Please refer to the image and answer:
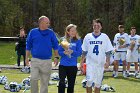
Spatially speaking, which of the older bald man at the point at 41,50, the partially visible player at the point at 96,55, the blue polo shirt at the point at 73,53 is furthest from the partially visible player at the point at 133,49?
the older bald man at the point at 41,50

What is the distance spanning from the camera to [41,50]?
32.4ft

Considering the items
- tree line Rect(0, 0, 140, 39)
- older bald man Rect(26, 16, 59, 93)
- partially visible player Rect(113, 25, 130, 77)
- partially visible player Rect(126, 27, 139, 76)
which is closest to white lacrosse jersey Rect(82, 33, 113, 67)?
older bald man Rect(26, 16, 59, 93)

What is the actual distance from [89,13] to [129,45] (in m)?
35.3

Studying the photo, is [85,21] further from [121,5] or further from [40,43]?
[40,43]

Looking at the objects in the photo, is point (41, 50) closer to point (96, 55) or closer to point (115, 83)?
point (96, 55)

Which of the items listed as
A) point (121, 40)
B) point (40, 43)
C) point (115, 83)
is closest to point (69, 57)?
point (40, 43)

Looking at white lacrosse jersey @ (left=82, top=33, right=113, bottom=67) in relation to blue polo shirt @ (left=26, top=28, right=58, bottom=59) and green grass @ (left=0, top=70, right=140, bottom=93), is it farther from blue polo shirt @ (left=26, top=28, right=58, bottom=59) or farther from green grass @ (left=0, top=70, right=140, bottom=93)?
green grass @ (left=0, top=70, right=140, bottom=93)

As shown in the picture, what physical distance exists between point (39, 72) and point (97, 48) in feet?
4.91

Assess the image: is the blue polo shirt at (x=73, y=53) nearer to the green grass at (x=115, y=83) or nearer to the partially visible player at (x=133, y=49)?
the green grass at (x=115, y=83)

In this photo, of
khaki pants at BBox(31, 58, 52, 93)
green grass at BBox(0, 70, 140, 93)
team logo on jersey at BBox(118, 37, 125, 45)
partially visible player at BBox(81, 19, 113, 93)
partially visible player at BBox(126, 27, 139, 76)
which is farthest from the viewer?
partially visible player at BBox(126, 27, 139, 76)

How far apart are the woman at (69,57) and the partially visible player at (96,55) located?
282 millimetres

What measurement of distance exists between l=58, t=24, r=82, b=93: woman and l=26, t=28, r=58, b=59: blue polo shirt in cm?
35

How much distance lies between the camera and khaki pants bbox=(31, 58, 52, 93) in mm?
9891

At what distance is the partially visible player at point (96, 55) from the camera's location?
9.78 m
